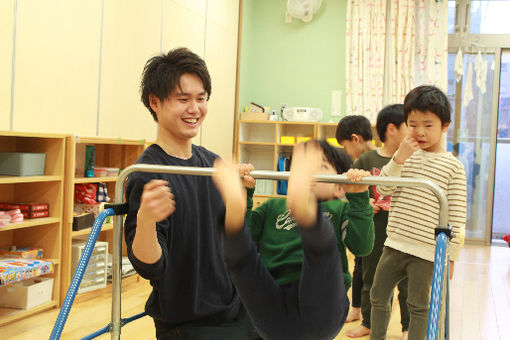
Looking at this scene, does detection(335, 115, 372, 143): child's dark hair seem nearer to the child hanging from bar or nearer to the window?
the child hanging from bar

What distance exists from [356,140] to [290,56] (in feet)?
11.6

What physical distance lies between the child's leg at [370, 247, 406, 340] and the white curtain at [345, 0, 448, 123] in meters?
3.97

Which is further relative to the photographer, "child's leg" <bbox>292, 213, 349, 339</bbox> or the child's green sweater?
the child's green sweater

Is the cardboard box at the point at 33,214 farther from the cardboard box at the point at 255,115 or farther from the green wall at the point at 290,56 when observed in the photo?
the green wall at the point at 290,56

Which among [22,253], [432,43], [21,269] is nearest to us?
[21,269]

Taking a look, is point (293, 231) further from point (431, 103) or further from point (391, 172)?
point (431, 103)

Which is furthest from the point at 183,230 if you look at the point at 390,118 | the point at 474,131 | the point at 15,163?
the point at 474,131

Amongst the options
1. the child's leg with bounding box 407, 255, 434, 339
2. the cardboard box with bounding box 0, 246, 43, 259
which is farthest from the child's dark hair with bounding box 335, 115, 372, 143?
the cardboard box with bounding box 0, 246, 43, 259

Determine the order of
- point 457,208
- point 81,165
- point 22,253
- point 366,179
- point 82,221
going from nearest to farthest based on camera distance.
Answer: point 366,179 → point 457,208 → point 22,253 → point 82,221 → point 81,165

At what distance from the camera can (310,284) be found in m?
1.30

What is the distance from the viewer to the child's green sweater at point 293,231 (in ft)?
5.02

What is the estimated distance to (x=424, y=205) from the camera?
6.40 feet

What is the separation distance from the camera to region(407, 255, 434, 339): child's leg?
1929mm

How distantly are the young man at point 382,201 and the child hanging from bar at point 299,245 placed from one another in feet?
3.17
